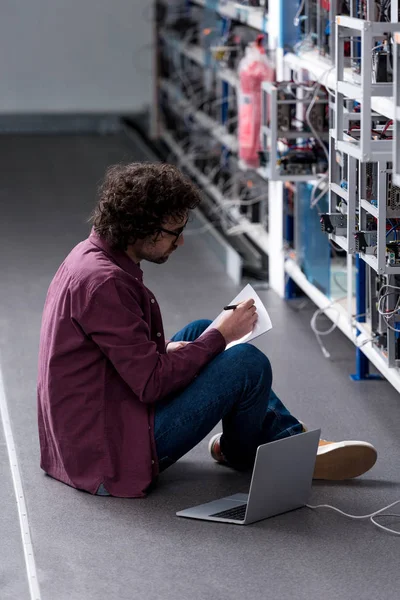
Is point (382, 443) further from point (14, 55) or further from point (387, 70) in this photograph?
point (14, 55)

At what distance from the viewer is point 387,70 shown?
3.05 m

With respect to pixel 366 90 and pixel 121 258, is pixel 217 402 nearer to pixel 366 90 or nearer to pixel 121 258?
pixel 121 258

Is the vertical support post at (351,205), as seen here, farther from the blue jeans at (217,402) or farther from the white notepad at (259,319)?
the blue jeans at (217,402)

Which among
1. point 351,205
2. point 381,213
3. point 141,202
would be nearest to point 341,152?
point 351,205

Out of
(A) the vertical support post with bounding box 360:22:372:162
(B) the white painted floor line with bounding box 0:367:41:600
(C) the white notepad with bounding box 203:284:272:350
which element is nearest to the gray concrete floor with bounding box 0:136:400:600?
(B) the white painted floor line with bounding box 0:367:41:600

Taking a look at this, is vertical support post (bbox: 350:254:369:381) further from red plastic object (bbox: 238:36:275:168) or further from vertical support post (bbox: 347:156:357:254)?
red plastic object (bbox: 238:36:275:168)

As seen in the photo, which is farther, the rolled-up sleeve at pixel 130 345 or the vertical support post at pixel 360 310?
the vertical support post at pixel 360 310

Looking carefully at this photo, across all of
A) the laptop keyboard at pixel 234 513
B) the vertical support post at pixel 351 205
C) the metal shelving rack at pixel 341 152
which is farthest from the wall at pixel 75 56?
the laptop keyboard at pixel 234 513

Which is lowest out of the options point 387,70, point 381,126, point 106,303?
point 106,303

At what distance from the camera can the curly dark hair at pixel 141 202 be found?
2.72m

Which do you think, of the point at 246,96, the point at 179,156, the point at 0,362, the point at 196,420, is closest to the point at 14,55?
the point at 179,156

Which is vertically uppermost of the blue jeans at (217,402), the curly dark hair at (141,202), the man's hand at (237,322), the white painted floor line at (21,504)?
the curly dark hair at (141,202)

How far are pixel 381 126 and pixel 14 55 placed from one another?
719 cm

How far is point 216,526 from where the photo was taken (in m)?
2.79
